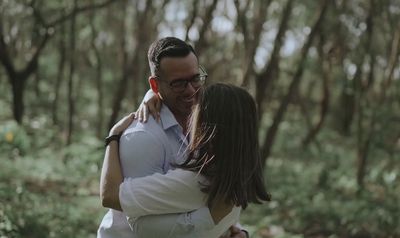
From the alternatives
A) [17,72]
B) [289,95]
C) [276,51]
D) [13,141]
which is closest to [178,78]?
[276,51]

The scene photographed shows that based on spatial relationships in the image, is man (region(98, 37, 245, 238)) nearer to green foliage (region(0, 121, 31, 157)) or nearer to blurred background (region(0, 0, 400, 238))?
blurred background (region(0, 0, 400, 238))

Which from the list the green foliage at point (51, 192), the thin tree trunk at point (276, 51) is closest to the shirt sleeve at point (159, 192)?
the green foliage at point (51, 192)

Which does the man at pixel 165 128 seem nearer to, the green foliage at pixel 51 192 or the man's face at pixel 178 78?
the man's face at pixel 178 78

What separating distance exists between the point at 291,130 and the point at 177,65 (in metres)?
15.8

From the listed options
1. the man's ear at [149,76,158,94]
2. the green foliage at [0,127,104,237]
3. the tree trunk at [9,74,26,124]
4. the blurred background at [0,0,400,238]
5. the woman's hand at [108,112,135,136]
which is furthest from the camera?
the tree trunk at [9,74,26,124]

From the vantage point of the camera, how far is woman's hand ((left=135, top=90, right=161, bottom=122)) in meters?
2.59

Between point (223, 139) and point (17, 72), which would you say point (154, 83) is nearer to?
point (223, 139)

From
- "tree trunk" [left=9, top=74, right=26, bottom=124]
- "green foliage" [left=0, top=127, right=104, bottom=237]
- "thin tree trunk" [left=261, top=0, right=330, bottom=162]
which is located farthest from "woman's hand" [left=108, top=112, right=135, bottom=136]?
"tree trunk" [left=9, top=74, right=26, bottom=124]

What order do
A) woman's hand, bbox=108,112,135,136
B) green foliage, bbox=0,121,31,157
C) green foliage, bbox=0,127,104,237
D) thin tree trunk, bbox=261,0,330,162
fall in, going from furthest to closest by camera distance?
green foliage, bbox=0,121,31,157 < thin tree trunk, bbox=261,0,330,162 < green foliage, bbox=0,127,104,237 < woman's hand, bbox=108,112,135,136

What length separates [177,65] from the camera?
2625mm

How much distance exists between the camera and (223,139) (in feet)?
7.75

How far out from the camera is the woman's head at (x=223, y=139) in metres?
2.36

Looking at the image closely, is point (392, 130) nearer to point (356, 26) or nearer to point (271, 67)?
point (271, 67)

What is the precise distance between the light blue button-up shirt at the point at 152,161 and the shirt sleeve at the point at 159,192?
55 millimetres
